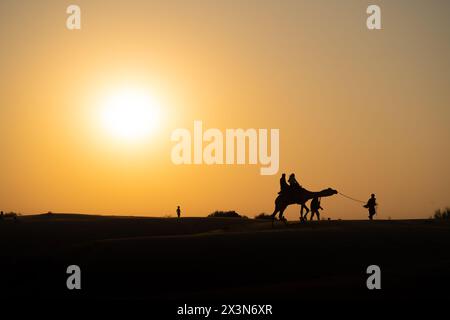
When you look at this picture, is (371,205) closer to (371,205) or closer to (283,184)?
(371,205)

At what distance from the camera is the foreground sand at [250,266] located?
2200cm

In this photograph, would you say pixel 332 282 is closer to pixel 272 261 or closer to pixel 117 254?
pixel 272 261

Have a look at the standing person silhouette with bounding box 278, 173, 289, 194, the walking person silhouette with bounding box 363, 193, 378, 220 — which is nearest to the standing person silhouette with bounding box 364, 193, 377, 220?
the walking person silhouette with bounding box 363, 193, 378, 220

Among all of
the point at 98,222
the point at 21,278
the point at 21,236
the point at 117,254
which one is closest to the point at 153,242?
the point at 117,254

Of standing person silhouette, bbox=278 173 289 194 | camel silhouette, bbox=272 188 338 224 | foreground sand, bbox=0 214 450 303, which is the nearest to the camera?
foreground sand, bbox=0 214 450 303

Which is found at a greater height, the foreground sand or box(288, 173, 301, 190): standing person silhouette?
box(288, 173, 301, 190): standing person silhouette

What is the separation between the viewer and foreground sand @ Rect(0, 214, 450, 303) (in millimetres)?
22000

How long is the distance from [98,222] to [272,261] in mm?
19022

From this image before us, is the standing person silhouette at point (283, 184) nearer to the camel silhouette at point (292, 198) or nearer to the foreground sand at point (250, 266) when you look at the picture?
the camel silhouette at point (292, 198)

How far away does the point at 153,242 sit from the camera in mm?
29094

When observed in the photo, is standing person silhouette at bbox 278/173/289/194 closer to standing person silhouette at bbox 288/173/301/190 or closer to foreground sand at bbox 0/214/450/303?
standing person silhouette at bbox 288/173/301/190

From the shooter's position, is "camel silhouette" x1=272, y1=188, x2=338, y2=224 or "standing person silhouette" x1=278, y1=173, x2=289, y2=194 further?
"camel silhouette" x1=272, y1=188, x2=338, y2=224

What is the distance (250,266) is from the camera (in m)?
25.8

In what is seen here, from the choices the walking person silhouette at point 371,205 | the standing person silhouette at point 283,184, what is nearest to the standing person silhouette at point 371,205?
the walking person silhouette at point 371,205
